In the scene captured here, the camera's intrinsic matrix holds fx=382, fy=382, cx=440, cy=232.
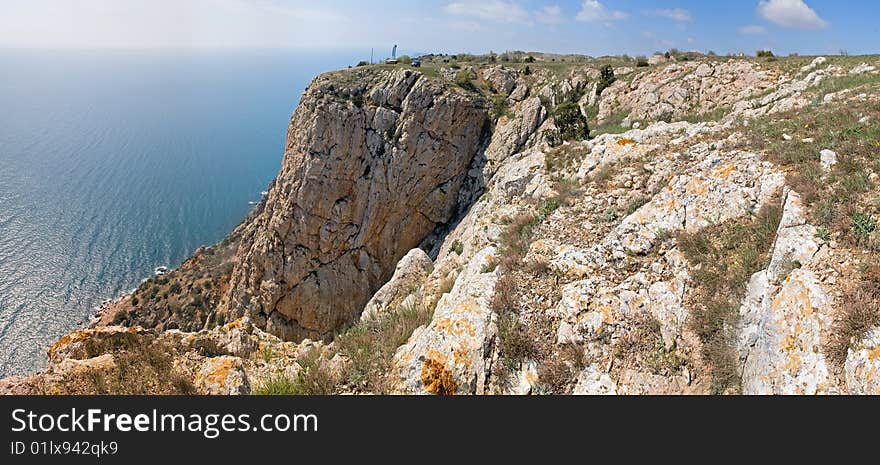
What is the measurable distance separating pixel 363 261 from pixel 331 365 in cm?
2798

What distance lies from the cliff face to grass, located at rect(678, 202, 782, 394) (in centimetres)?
2716

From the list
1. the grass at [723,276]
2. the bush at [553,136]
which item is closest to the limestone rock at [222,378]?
the grass at [723,276]

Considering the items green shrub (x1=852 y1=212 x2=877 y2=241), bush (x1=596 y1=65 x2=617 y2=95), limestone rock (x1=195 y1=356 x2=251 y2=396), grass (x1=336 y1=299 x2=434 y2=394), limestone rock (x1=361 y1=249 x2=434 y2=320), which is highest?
bush (x1=596 y1=65 x2=617 y2=95)

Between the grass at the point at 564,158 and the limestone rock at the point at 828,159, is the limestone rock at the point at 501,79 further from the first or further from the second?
the limestone rock at the point at 828,159

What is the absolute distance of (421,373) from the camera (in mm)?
5293

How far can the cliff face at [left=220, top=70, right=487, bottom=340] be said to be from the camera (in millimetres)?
32500

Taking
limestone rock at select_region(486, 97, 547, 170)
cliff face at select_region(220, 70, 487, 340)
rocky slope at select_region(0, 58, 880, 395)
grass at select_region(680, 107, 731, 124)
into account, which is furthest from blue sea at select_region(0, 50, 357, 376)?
grass at select_region(680, 107, 731, 124)

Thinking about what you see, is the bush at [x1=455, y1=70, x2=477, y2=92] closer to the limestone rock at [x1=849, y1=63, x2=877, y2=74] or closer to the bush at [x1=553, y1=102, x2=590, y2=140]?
the bush at [x1=553, y1=102, x2=590, y2=140]

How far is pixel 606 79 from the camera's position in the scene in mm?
29156

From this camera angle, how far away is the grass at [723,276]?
5070 mm

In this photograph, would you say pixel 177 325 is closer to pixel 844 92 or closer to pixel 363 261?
pixel 363 261

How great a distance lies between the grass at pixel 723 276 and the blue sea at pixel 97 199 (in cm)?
4836

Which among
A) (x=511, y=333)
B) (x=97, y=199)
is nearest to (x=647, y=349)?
(x=511, y=333)

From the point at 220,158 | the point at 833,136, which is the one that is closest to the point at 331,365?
the point at 833,136
